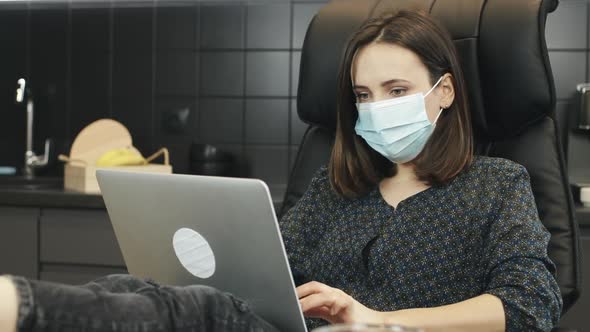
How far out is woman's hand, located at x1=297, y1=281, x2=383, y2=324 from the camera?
1.15 metres

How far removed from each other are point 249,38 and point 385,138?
4.66ft

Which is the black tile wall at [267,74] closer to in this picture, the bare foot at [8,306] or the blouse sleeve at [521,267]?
the blouse sleeve at [521,267]

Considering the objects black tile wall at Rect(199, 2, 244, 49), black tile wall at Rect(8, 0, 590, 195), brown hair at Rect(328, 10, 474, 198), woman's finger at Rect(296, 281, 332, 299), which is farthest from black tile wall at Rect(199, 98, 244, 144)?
woman's finger at Rect(296, 281, 332, 299)

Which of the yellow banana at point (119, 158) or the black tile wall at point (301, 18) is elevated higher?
the black tile wall at point (301, 18)

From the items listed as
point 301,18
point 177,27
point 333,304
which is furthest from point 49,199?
point 333,304

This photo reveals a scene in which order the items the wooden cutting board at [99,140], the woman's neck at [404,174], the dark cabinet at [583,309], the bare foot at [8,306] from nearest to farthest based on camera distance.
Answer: the bare foot at [8,306]
the woman's neck at [404,174]
the dark cabinet at [583,309]
the wooden cutting board at [99,140]

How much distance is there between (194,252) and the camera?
1149mm

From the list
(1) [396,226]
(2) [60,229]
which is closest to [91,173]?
(2) [60,229]

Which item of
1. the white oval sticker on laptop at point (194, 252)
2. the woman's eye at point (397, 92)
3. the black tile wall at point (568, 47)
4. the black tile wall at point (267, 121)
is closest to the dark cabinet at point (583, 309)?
the black tile wall at point (568, 47)

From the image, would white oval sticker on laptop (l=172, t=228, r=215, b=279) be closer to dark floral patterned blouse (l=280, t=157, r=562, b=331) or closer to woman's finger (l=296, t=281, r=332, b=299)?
woman's finger (l=296, t=281, r=332, b=299)

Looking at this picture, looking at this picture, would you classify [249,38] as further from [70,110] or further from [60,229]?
[60,229]

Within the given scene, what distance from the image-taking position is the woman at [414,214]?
1243 mm

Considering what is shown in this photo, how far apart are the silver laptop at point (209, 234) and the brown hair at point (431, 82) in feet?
1.49

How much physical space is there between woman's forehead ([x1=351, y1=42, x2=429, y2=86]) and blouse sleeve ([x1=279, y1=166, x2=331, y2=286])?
25cm
